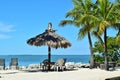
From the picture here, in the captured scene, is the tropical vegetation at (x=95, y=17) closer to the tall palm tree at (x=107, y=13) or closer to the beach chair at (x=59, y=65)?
the tall palm tree at (x=107, y=13)

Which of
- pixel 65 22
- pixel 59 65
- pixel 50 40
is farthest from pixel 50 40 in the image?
pixel 65 22

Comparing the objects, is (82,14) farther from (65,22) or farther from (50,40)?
(50,40)

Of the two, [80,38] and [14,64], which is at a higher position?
[80,38]

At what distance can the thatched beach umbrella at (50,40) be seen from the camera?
25156 millimetres

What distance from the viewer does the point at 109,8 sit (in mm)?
27328

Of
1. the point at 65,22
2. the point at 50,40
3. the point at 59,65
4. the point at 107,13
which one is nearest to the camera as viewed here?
the point at 50,40

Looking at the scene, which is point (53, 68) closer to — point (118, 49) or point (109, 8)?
point (109, 8)

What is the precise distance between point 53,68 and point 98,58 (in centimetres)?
1093

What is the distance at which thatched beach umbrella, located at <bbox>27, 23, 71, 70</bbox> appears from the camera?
2516 cm

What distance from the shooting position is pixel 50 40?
2523 cm

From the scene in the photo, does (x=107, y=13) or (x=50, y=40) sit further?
(x=107, y=13)

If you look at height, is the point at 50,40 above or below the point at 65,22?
below

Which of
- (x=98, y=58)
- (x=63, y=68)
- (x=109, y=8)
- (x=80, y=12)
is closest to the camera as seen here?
(x=63, y=68)

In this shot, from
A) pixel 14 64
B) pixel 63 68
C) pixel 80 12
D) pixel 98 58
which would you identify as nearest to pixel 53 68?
pixel 63 68
